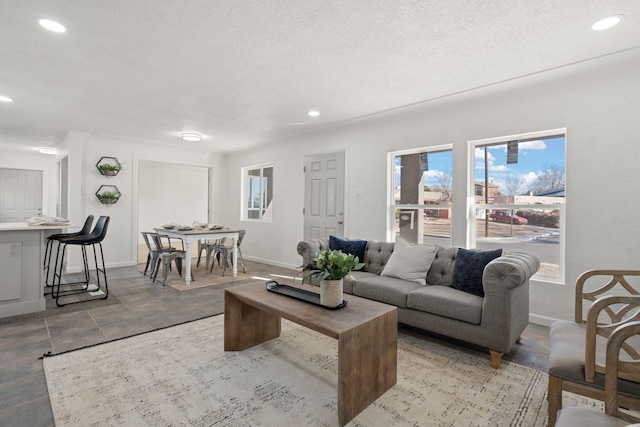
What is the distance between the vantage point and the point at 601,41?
8.06ft

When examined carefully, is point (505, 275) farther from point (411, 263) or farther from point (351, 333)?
point (351, 333)

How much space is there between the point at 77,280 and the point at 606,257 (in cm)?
668

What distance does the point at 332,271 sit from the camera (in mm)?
2045

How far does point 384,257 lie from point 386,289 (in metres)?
0.68

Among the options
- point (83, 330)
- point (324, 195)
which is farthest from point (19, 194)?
point (324, 195)

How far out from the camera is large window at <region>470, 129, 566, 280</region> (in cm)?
324

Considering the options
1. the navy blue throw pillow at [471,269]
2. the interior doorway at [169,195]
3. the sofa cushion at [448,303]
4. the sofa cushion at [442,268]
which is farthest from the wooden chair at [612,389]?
the interior doorway at [169,195]

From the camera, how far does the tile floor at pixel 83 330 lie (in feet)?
6.06

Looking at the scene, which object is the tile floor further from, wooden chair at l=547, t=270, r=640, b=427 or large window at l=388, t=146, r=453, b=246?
large window at l=388, t=146, r=453, b=246

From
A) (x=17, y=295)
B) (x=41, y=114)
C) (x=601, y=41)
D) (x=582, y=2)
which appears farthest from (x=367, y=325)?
(x=41, y=114)

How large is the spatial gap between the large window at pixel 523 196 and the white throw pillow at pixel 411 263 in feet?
3.14

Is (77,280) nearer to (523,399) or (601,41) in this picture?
(523,399)

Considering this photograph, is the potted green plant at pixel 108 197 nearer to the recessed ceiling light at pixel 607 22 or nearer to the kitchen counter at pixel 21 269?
the kitchen counter at pixel 21 269

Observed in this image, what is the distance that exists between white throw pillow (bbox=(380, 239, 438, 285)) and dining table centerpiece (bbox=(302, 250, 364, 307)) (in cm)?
125
